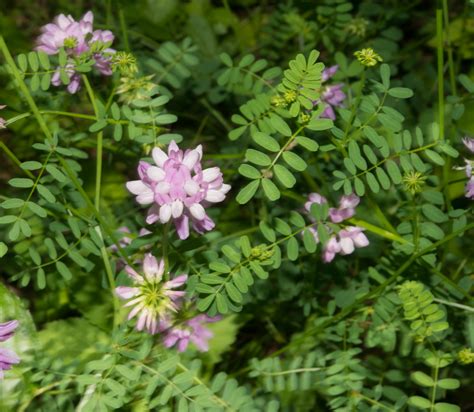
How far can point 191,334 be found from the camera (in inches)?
75.4

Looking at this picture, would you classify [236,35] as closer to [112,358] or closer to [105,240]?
[105,240]

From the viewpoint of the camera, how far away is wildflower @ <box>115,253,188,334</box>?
1.57 m

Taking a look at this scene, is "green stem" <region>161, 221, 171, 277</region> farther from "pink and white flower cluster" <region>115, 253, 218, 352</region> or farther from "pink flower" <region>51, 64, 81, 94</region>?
"pink flower" <region>51, 64, 81, 94</region>

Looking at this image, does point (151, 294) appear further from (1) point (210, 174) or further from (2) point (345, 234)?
(2) point (345, 234)

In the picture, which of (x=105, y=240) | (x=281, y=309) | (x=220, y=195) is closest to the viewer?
(x=220, y=195)

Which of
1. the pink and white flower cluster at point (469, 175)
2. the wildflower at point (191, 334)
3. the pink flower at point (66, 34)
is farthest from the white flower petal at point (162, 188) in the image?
the pink and white flower cluster at point (469, 175)

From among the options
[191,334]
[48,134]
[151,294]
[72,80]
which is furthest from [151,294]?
[72,80]

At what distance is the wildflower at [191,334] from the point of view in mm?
1856

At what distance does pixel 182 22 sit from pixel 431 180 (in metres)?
1.45

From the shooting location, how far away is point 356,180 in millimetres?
1711

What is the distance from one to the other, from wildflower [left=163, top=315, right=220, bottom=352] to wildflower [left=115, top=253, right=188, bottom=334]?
0.23 m

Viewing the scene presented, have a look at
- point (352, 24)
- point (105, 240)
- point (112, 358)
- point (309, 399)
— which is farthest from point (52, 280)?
point (352, 24)

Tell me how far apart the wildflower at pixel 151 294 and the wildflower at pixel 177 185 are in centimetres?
13

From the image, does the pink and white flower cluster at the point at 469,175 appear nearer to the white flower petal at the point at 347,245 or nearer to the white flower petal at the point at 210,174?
the white flower petal at the point at 347,245
